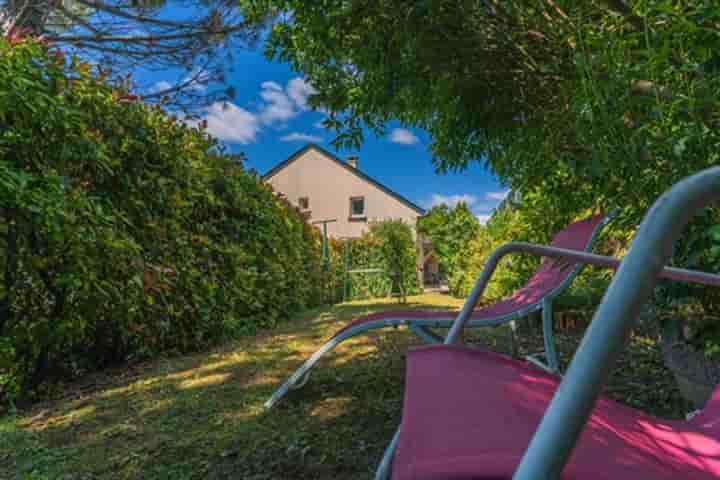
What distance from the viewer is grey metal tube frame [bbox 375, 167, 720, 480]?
0.36 metres

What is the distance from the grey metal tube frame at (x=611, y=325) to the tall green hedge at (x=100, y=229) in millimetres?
2613

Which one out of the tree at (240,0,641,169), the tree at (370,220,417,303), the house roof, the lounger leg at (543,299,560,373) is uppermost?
the house roof

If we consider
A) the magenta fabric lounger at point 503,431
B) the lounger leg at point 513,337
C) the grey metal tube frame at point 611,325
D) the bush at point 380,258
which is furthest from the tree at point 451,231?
the grey metal tube frame at point 611,325

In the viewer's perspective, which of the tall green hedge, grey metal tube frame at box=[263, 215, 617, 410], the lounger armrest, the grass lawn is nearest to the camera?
the lounger armrest

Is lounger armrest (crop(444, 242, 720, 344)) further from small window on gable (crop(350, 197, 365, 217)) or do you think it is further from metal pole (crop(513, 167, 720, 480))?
small window on gable (crop(350, 197, 365, 217))

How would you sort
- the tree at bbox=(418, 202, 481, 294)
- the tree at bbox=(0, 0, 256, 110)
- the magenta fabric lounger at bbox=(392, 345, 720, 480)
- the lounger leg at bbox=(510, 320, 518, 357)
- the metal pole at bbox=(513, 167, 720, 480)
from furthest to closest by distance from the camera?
1. the tree at bbox=(418, 202, 481, 294)
2. the tree at bbox=(0, 0, 256, 110)
3. the lounger leg at bbox=(510, 320, 518, 357)
4. the magenta fabric lounger at bbox=(392, 345, 720, 480)
5. the metal pole at bbox=(513, 167, 720, 480)

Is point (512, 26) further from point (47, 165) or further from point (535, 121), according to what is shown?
point (47, 165)

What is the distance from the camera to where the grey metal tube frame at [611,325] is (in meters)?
0.36

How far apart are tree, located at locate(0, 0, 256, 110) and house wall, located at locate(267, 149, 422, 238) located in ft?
48.4

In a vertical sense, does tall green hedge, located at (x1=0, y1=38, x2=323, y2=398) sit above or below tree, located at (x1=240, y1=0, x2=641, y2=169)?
below

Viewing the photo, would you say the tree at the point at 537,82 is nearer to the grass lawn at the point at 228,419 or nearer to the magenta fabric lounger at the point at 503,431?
the grass lawn at the point at 228,419

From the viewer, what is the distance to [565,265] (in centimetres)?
195

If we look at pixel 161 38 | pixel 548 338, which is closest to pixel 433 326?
pixel 548 338

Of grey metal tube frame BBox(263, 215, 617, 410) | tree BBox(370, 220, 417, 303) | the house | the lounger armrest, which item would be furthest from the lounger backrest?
the house
